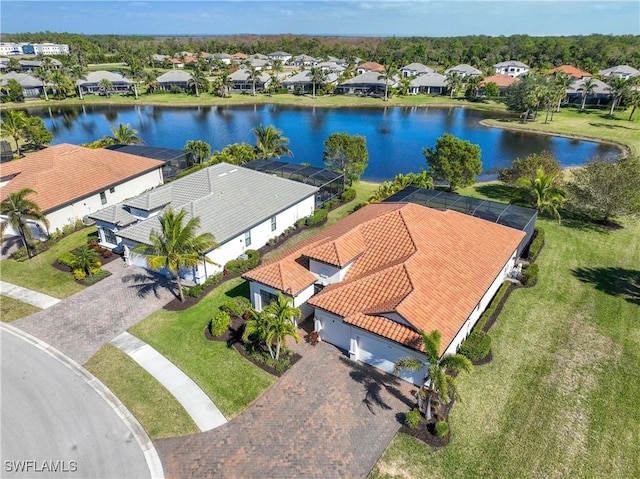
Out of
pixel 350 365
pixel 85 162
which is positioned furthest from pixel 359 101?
pixel 350 365

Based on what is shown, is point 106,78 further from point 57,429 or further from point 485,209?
point 57,429

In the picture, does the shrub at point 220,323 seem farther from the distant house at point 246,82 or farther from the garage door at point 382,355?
the distant house at point 246,82

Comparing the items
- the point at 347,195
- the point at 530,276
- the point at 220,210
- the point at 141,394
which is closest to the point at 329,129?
the point at 347,195

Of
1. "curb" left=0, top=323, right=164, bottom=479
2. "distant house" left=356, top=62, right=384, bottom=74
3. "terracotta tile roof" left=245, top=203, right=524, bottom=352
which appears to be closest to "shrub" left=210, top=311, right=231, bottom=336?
"terracotta tile roof" left=245, top=203, right=524, bottom=352

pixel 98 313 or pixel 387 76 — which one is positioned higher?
pixel 387 76

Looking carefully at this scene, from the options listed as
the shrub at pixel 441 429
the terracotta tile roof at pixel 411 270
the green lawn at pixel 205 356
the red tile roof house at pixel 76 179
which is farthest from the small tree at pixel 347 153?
the shrub at pixel 441 429

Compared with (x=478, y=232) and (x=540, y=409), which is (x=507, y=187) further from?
(x=540, y=409)
